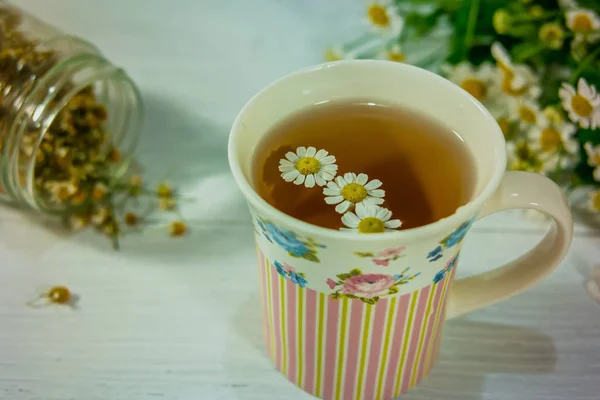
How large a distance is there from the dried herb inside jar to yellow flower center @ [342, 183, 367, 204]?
0.97 ft

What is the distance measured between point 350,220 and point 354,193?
0.03 metres

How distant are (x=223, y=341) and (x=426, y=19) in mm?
484

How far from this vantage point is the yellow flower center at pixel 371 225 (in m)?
0.46

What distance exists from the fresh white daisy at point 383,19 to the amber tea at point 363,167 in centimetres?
29

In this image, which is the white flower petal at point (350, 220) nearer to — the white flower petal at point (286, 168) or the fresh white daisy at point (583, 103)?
the white flower petal at point (286, 168)

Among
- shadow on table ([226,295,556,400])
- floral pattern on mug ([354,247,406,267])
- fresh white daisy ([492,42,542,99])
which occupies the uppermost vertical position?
floral pattern on mug ([354,247,406,267])

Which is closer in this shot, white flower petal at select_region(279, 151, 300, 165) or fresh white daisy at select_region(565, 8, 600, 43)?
white flower petal at select_region(279, 151, 300, 165)

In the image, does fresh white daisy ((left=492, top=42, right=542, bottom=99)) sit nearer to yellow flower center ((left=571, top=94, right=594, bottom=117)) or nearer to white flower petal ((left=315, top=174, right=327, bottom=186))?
yellow flower center ((left=571, top=94, right=594, bottom=117))

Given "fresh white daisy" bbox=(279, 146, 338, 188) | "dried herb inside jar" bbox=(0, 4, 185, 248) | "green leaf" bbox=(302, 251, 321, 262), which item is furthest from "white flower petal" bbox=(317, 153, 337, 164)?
"dried herb inside jar" bbox=(0, 4, 185, 248)

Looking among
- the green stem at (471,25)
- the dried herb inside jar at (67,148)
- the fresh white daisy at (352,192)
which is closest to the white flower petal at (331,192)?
the fresh white daisy at (352,192)

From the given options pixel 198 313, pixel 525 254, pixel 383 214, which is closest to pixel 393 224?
pixel 383 214

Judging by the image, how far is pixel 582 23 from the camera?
70 cm

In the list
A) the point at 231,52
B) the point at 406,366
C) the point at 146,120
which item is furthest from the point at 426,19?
the point at 406,366

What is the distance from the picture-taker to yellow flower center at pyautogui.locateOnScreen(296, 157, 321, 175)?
512mm
